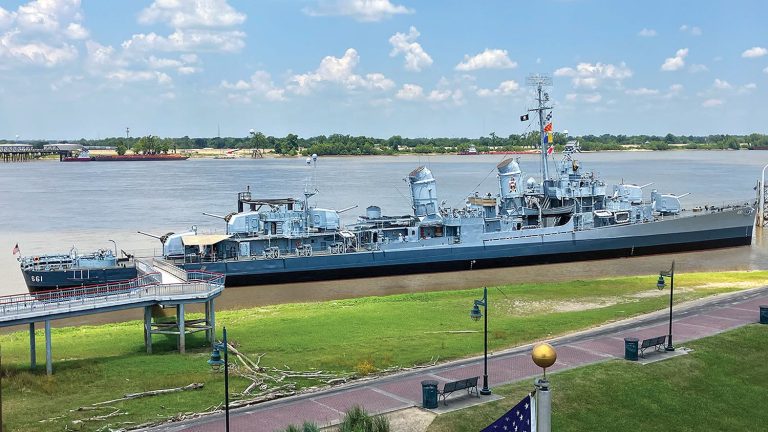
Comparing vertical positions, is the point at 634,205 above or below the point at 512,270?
above

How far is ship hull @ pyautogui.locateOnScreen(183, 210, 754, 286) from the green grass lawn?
8386mm

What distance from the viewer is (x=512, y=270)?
52531 millimetres

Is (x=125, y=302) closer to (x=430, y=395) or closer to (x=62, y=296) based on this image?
(x=62, y=296)

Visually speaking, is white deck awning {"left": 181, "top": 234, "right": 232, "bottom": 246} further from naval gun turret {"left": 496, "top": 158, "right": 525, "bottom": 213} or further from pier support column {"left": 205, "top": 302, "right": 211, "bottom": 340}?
naval gun turret {"left": 496, "top": 158, "right": 525, "bottom": 213}

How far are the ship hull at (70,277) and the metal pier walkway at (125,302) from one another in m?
14.0

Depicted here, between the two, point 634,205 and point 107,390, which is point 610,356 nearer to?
point 107,390

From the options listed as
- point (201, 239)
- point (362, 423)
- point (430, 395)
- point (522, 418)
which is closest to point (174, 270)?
point (430, 395)

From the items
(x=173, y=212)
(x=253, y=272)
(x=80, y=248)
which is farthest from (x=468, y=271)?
(x=173, y=212)

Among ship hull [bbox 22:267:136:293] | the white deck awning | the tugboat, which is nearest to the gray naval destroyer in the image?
the white deck awning

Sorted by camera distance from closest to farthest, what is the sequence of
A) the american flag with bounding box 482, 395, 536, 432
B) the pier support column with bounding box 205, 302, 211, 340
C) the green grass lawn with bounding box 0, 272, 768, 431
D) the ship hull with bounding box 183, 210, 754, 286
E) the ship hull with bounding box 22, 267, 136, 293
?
1. the american flag with bounding box 482, 395, 536, 432
2. the green grass lawn with bounding box 0, 272, 768, 431
3. the pier support column with bounding box 205, 302, 211, 340
4. the ship hull with bounding box 22, 267, 136, 293
5. the ship hull with bounding box 183, 210, 754, 286

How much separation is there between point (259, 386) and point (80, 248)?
142 ft

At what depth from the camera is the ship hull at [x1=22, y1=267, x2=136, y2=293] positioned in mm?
40562

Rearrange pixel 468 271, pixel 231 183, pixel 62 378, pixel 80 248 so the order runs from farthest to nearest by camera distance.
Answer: pixel 231 183
pixel 80 248
pixel 468 271
pixel 62 378

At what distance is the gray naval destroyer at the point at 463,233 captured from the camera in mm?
47000
